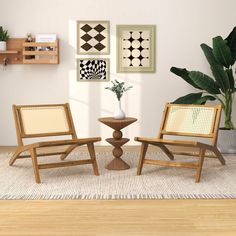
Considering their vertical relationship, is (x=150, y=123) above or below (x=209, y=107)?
below

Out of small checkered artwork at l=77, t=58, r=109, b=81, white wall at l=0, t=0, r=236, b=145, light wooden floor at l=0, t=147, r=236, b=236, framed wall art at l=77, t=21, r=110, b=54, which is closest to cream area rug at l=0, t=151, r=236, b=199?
light wooden floor at l=0, t=147, r=236, b=236

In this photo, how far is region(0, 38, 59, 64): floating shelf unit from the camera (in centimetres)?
595

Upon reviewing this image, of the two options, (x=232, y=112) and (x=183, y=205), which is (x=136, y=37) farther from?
(x=183, y=205)

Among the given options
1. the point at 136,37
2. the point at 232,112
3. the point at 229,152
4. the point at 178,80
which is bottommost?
the point at 229,152

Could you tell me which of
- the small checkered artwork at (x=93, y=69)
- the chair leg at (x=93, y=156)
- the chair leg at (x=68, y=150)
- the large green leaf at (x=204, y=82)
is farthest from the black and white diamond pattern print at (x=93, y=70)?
the chair leg at (x=93, y=156)

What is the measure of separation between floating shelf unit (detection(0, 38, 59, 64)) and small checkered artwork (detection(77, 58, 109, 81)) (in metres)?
0.37

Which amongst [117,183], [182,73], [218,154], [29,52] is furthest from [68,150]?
[182,73]

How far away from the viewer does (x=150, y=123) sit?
627 centimetres

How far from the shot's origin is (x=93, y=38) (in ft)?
20.2

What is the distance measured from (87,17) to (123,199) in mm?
3330

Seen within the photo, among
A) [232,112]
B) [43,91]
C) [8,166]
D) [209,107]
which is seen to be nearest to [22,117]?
[8,166]

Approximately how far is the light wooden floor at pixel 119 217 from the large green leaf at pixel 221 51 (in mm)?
2454

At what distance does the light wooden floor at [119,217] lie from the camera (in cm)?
280

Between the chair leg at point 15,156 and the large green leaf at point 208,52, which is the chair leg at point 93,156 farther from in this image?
the large green leaf at point 208,52
